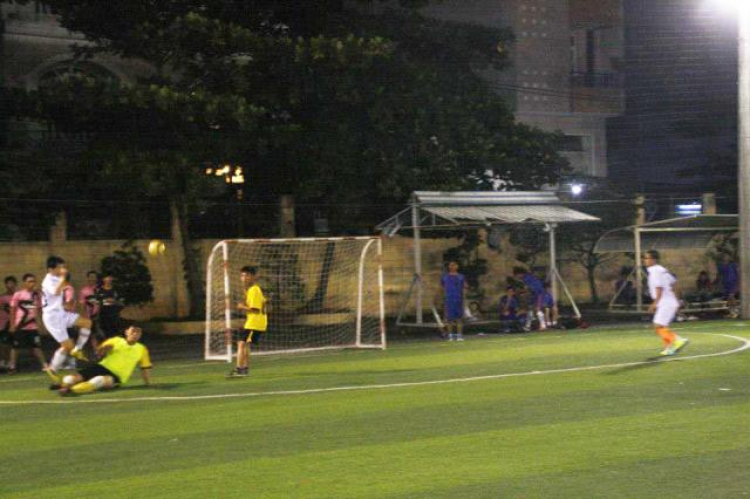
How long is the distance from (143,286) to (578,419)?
717 inches

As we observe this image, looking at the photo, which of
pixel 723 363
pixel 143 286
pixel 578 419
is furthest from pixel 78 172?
pixel 578 419

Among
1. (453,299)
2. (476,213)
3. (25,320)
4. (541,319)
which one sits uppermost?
(476,213)

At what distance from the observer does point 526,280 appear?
27859mm

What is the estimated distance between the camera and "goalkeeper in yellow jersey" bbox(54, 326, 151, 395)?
15773 millimetres

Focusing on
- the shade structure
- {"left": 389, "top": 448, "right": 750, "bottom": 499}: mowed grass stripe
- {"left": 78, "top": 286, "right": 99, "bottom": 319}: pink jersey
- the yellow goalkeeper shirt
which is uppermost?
the shade structure

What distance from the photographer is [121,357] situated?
1595 centimetres

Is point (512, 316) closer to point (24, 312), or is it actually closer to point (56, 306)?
point (24, 312)

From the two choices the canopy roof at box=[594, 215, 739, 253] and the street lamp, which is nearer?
the street lamp

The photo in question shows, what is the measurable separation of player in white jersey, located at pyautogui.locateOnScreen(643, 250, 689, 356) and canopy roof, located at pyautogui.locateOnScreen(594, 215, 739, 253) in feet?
38.3

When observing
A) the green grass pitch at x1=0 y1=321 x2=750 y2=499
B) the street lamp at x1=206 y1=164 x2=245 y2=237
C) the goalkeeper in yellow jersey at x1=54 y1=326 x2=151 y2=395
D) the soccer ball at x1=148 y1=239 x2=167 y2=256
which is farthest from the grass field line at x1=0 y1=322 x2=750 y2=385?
the soccer ball at x1=148 y1=239 x2=167 y2=256

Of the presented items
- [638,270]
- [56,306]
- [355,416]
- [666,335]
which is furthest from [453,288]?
[355,416]

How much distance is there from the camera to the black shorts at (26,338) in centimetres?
2009

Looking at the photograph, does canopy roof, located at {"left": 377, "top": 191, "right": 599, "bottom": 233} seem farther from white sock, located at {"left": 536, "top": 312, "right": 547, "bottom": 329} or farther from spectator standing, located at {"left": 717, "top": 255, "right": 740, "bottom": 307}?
spectator standing, located at {"left": 717, "top": 255, "right": 740, "bottom": 307}

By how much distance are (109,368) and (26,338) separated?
15.9 ft
